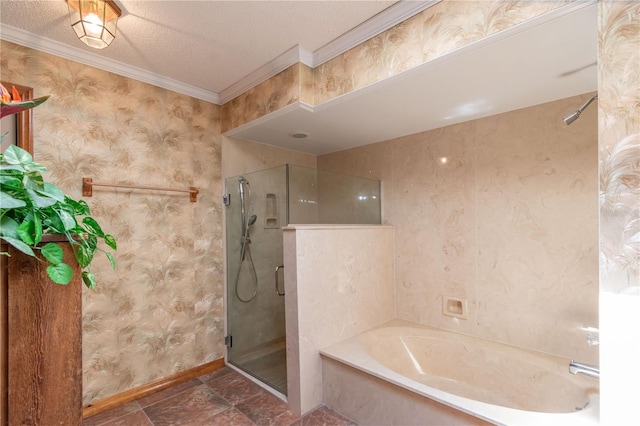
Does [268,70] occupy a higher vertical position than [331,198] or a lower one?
higher

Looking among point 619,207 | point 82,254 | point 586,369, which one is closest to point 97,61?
point 82,254

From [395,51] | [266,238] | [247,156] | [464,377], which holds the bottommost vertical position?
[464,377]

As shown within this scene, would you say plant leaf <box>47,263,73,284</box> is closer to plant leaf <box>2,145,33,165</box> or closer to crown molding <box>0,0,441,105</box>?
plant leaf <box>2,145,33,165</box>

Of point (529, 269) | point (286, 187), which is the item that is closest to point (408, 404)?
point (529, 269)

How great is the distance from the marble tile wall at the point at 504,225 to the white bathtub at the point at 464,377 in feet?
0.57

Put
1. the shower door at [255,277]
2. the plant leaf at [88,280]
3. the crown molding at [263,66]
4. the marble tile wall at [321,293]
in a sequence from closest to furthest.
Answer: the plant leaf at [88,280] < the crown molding at [263,66] < the marble tile wall at [321,293] < the shower door at [255,277]

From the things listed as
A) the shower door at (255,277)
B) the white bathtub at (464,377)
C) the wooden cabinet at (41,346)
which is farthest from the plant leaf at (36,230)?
the white bathtub at (464,377)

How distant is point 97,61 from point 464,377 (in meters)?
3.29

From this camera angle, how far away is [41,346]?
77 centimetres

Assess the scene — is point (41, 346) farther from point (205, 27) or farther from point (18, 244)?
point (205, 27)

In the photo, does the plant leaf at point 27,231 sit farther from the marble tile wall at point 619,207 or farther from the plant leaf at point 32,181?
the marble tile wall at point 619,207

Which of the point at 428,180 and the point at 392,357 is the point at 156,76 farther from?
the point at 392,357

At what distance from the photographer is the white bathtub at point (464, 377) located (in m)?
1.43

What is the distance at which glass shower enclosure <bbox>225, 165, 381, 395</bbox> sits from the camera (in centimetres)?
225
